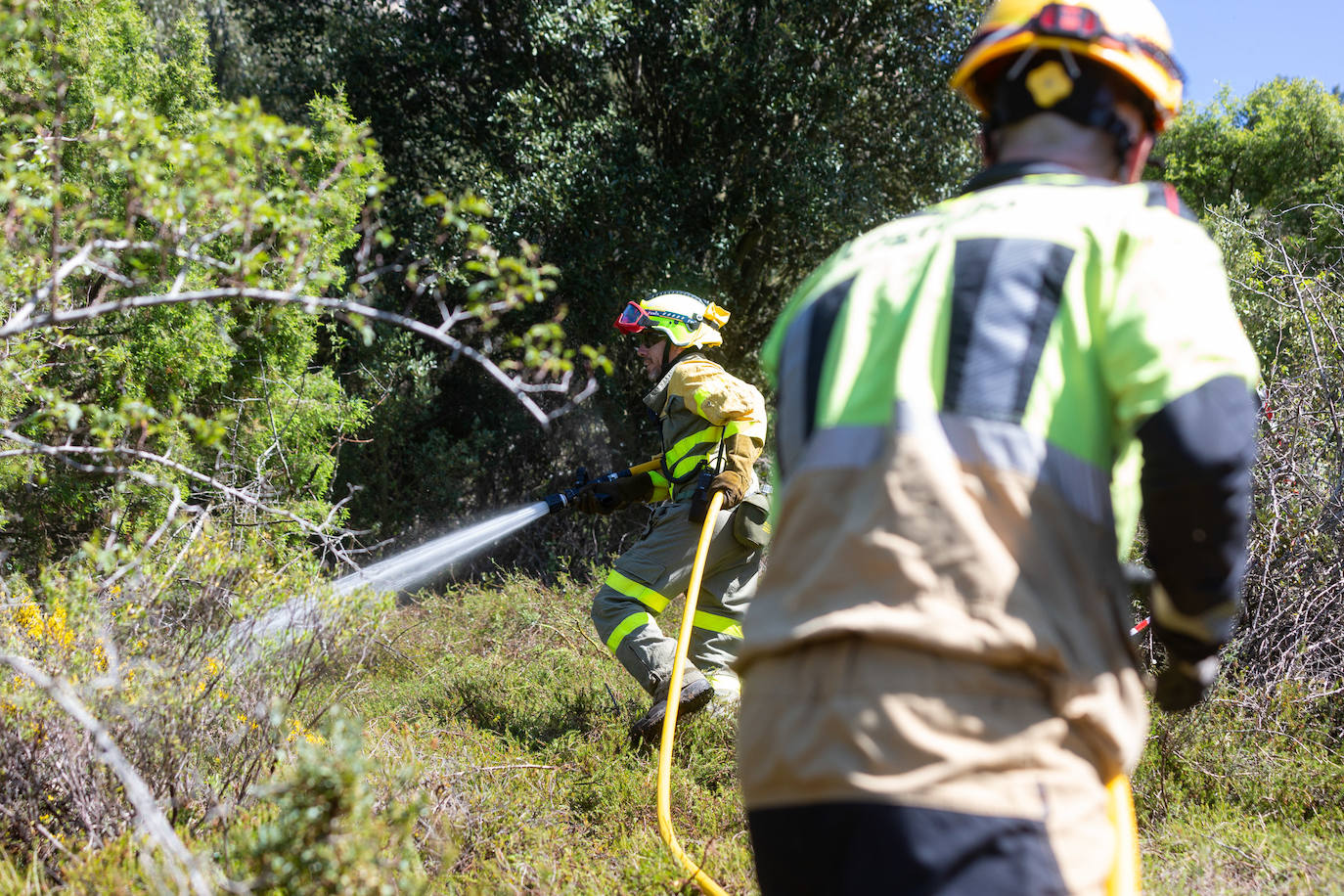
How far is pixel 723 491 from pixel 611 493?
0.83 m

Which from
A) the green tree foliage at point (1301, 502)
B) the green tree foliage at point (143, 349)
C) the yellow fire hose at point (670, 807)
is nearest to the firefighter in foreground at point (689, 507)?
the yellow fire hose at point (670, 807)

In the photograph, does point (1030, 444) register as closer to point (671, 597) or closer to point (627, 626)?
point (627, 626)

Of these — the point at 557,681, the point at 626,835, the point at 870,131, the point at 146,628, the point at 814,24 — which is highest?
the point at 814,24

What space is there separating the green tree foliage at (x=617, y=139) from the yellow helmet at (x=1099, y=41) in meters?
6.92

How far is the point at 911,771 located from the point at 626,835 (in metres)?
2.50

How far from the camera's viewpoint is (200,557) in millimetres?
3639

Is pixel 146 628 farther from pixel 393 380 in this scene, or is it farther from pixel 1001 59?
pixel 393 380

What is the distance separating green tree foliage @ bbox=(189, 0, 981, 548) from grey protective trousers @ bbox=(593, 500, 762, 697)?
388cm

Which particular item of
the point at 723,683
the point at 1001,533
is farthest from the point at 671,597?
the point at 1001,533

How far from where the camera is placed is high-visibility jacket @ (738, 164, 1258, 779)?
4.06 ft

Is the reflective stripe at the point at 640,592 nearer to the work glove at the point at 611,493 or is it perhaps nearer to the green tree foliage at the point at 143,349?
the work glove at the point at 611,493

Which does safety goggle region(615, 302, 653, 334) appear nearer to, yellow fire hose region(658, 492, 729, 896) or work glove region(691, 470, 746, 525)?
work glove region(691, 470, 746, 525)

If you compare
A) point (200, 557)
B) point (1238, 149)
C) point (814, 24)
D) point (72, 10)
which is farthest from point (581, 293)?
point (1238, 149)

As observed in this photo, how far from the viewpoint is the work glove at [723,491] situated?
4590 mm
